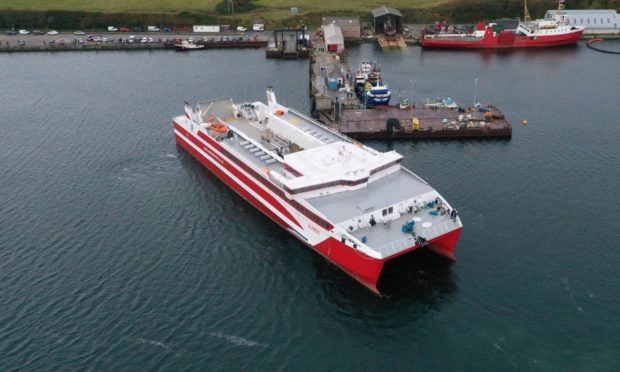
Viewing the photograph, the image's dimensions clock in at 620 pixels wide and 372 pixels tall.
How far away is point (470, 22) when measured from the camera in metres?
186

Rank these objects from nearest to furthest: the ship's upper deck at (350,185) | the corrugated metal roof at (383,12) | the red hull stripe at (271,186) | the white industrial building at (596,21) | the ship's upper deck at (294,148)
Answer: the ship's upper deck at (350,185), the red hull stripe at (271,186), the ship's upper deck at (294,148), the white industrial building at (596,21), the corrugated metal roof at (383,12)

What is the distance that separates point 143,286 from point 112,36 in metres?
138

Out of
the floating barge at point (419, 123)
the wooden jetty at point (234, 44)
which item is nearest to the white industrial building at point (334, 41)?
the wooden jetty at point (234, 44)

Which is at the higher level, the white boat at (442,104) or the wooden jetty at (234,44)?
the wooden jetty at (234,44)

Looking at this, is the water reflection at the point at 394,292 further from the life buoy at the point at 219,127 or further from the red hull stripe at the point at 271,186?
the life buoy at the point at 219,127

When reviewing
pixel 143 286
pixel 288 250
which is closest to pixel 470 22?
pixel 288 250

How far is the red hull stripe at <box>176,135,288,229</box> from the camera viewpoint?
76.8m

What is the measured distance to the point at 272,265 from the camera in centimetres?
6812

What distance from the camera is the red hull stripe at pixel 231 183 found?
252 ft

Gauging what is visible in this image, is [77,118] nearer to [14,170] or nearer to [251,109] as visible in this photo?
[14,170]

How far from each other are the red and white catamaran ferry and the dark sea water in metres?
3.11

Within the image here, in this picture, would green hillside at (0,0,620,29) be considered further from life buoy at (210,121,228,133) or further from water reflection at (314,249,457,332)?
water reflection at (314,249,457,332)

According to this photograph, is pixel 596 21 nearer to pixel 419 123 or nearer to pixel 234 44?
pixel 419 123

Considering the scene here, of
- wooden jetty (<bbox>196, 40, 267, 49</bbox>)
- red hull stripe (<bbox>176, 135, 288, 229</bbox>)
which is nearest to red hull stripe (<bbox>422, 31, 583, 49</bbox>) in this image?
wooden jetty (<bbox>196, 40, 267, 49</bbox>)
